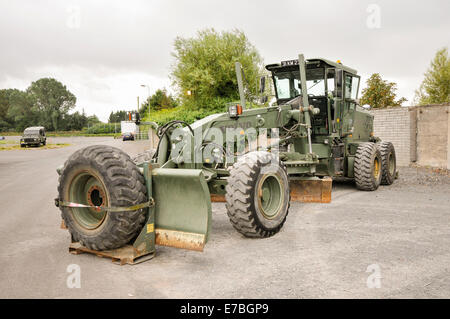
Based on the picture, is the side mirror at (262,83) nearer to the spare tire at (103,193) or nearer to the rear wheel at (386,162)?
the rear wheel at (386,162)

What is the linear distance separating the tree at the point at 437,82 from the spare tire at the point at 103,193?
108 feet

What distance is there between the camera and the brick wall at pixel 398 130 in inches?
639

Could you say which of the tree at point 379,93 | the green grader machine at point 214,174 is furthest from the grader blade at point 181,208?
the tree at point 379,93

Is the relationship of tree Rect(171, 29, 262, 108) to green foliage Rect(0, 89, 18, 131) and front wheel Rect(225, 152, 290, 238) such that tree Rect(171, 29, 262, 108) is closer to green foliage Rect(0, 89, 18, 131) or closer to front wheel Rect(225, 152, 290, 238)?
front wheel Rect(225, 152, 290, 238)

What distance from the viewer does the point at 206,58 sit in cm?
2111

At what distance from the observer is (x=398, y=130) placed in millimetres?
16500

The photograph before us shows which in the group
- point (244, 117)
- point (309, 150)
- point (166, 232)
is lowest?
point (166, 232)

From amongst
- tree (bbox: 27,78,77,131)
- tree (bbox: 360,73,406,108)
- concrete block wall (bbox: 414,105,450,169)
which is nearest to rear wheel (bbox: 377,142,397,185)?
concrete block wall (bbox: 414,105,450,169)

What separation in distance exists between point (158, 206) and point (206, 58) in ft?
56.8

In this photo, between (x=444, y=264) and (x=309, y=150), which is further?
(x=309, y=150)

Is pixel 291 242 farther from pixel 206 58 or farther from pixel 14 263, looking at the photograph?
pixel 206 58

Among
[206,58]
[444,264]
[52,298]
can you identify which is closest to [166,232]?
[52,298]

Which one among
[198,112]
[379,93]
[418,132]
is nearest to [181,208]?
[418,132]

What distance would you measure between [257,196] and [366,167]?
17.4 feet
